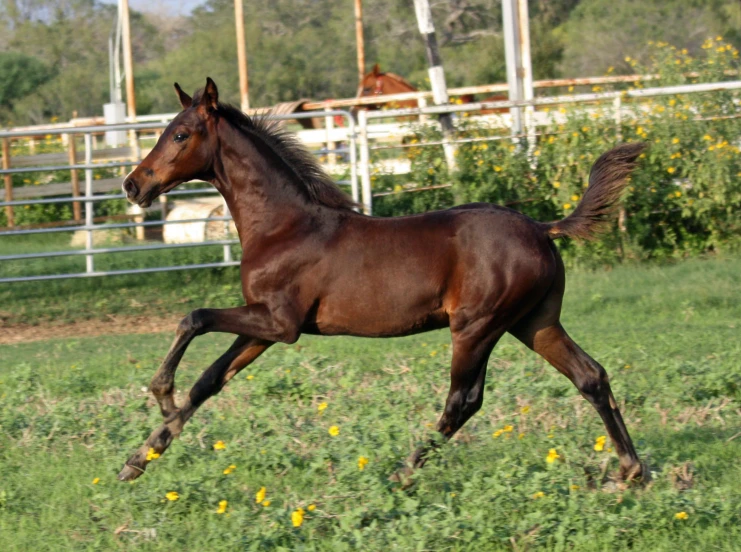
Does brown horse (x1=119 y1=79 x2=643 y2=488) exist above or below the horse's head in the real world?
below

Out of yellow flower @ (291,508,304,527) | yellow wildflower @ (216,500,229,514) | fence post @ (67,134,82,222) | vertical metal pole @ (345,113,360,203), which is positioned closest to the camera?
yellow flower @ (291,508,304,527)

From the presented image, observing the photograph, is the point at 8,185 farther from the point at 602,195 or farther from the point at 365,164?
the point at 602,195

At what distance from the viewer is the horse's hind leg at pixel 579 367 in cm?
512

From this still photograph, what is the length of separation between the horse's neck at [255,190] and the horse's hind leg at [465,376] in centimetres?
112

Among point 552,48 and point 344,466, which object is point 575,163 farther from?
point 552,48

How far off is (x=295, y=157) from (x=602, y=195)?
173 centimetres

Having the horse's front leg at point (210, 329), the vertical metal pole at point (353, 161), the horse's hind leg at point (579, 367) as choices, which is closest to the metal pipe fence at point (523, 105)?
the vertical metal pole at point (353, 161)

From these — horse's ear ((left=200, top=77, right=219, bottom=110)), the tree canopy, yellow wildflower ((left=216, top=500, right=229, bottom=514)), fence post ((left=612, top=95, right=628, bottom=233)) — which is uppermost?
the tree canopy

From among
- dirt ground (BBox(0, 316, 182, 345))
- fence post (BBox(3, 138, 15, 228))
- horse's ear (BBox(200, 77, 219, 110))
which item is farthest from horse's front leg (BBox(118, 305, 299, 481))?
fence post (BBox(3, 138, 15, 228))

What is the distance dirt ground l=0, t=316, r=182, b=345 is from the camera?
10.2m

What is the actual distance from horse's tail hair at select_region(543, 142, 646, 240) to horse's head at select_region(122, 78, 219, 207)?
1.94 meters

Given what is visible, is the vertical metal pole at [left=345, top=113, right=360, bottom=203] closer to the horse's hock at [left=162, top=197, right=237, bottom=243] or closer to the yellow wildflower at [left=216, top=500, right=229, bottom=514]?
the horse's hock at [left=162, top=197, right=237, bottom=243]

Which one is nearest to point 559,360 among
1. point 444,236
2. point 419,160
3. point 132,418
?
point 444,236

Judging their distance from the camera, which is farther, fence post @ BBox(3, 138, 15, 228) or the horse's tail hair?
fence post @ BBox(3, 138, 15, 228)
